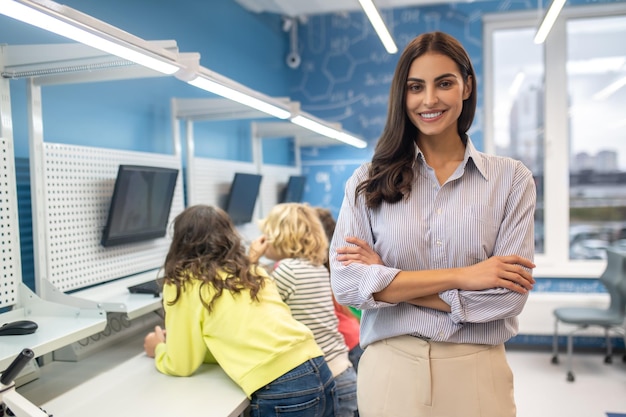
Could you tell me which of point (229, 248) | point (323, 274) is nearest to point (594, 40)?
point (323, 274)

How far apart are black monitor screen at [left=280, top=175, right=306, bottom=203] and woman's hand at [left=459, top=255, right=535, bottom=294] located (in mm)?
3530

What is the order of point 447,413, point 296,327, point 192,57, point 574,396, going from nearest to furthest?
point 447,413 < point 192,57 < point 296,327 < point 574,396

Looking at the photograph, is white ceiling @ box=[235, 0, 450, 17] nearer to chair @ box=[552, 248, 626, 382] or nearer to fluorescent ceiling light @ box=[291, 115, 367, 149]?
fluorescent ceiling light @ box=[291, 115, 367, 149]

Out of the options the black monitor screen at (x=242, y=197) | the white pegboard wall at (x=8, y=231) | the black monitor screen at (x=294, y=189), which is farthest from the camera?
the black monitor screen at (x=294, y=189)

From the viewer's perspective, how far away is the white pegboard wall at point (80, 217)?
2145 mm

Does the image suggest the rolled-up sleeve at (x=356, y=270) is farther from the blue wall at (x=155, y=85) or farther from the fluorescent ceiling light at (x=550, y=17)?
the fluorescent ceiling light at (x=550, y=17)

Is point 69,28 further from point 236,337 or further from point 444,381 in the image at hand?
point 444,381

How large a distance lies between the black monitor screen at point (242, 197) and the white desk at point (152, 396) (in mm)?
1788

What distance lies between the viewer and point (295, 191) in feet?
16.1

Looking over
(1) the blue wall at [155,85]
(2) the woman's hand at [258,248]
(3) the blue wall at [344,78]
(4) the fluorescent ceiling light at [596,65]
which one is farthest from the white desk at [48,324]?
(4) the fluorescent ceiling light at [596,65]

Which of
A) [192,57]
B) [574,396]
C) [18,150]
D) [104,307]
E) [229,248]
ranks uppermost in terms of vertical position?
[192,57]

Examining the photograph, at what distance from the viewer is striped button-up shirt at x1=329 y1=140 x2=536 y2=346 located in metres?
1.22

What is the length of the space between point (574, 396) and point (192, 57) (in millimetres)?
3232

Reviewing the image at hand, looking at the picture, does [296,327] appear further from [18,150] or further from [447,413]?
[18,150]
